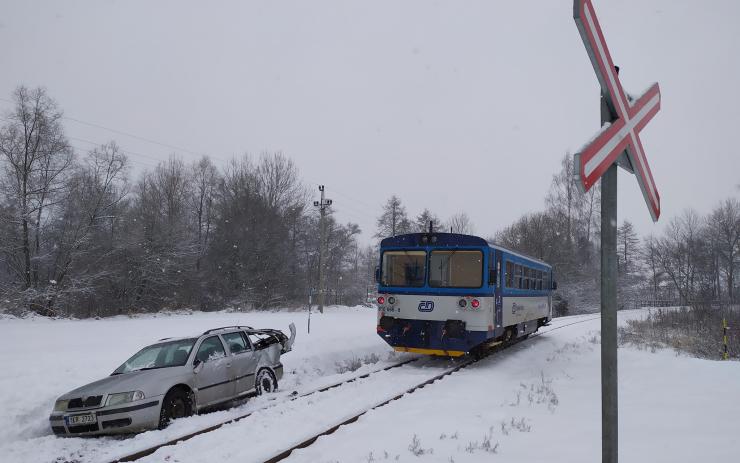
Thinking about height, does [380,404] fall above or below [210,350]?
below

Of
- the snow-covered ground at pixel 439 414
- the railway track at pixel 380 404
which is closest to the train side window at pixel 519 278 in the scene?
the railway track at pixel 380 404

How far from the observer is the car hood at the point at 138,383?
7.59 meters

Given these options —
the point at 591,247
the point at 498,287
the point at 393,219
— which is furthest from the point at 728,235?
the point at 498,287

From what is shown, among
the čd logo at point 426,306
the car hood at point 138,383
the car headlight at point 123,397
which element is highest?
the čd logo at point 426,306

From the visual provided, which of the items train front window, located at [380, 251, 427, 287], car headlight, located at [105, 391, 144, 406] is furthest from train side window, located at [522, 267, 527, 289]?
car headlight, located at [105, 391, 144, 406]

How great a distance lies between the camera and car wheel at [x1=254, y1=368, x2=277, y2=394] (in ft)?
32.4

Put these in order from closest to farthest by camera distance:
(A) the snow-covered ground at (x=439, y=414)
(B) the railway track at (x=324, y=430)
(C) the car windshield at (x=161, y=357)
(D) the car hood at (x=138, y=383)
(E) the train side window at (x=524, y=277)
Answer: (A) the snow-covered ground at (x=439, y=414) → (B) the railway track at (x=324, y=430) → (D) the car hood at (x=138, y=383) → (C) the car windshield at (x=161, y=357) → (E) the train side window at (x=524, y=277)

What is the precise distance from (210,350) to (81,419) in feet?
7.38

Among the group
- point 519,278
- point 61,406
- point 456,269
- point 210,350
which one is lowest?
point 61,406

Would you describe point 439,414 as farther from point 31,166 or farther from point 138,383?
point 31,166

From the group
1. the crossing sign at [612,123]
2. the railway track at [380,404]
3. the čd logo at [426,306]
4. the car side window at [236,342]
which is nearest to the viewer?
the crossing sign at [612,123]

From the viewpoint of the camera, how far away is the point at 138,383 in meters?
7.69

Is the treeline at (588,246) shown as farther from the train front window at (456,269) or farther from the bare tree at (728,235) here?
the train front window at (456,269)

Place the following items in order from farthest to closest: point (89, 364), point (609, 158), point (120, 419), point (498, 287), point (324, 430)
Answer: point (498, 287) → point (89, 364) → point (120, 419) → point (324, 430) → point (609, 158)
